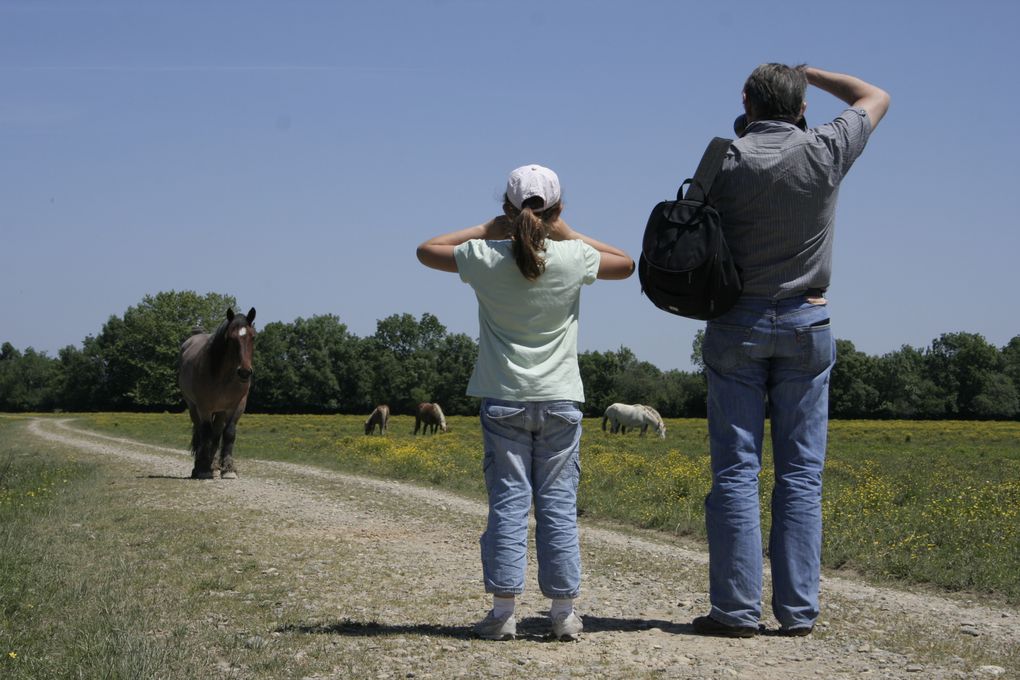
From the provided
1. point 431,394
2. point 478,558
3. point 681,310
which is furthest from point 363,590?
point 431,394

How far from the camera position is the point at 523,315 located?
474cm

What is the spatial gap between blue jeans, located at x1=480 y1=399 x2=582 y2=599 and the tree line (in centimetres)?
8545

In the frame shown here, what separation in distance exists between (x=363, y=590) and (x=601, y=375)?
103869 mm

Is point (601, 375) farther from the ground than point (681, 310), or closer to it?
farther from the ground

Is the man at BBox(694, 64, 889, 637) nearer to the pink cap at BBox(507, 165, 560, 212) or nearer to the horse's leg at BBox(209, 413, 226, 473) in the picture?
the pink cap at BBox(507, 165, 560, 212)

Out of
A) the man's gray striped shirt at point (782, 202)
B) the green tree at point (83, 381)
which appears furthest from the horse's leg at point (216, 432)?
the green tree at point (83, 381)

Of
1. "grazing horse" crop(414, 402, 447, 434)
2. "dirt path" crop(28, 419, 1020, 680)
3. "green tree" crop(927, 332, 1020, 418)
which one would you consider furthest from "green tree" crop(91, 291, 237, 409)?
"dirt path" crop(28, 419, 1020, 680)

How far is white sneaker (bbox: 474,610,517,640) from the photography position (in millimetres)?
4727

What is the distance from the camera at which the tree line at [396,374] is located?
9362cm

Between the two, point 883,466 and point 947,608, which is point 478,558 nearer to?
point 947,608

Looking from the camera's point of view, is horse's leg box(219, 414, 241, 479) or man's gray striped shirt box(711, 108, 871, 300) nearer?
man's gray striped shirt box(711, 108, 871, 300)

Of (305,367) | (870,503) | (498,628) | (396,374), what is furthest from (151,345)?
(498,628)

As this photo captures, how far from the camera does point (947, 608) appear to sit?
6191mm

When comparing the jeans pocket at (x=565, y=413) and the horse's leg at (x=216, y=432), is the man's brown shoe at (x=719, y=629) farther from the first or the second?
the horse's leg at (x=216, y=432)
